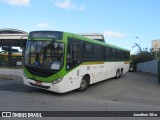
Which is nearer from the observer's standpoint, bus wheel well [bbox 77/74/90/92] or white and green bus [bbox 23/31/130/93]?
white and green bus [bbox 23/31/130/93]

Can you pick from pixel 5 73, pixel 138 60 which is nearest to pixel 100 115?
pixel 5 73

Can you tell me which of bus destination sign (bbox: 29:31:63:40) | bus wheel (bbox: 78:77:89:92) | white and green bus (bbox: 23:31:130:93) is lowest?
bus wheel (bbox: 78:77:89:92)

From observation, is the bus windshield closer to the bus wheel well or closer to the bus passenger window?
the bus passenger window

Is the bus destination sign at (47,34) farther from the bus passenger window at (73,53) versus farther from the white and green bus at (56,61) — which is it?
the bus passenger window at (73,53)

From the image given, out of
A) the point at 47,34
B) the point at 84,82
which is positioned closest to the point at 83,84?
the point at 84,82

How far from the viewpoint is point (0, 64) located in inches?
1059

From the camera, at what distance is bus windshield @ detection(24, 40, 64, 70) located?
37.7 ft

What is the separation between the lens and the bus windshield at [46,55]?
1149cm

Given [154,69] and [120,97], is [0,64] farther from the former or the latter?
[154,69]

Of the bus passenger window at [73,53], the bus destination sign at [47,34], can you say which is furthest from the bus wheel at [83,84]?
the bus destination sign at [47,34]

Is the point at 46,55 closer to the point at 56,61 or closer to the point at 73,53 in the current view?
the point at 56,61

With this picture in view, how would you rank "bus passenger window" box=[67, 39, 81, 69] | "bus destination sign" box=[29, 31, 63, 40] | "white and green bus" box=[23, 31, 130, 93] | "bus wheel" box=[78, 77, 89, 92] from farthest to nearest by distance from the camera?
"bus wheel" box=[78, 77, 89, 92]
"bus passenger window" box=[67, 39, 81, 69]
"bus destination sign" box=[29, 31, 63, 40]
"white and green bus" box=[23, 31, 130, 93]

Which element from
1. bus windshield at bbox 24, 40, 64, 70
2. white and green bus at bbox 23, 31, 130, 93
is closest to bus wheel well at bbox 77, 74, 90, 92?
white and green bus at bbox 23, 31, 130, 93

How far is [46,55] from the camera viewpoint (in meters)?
11.6
